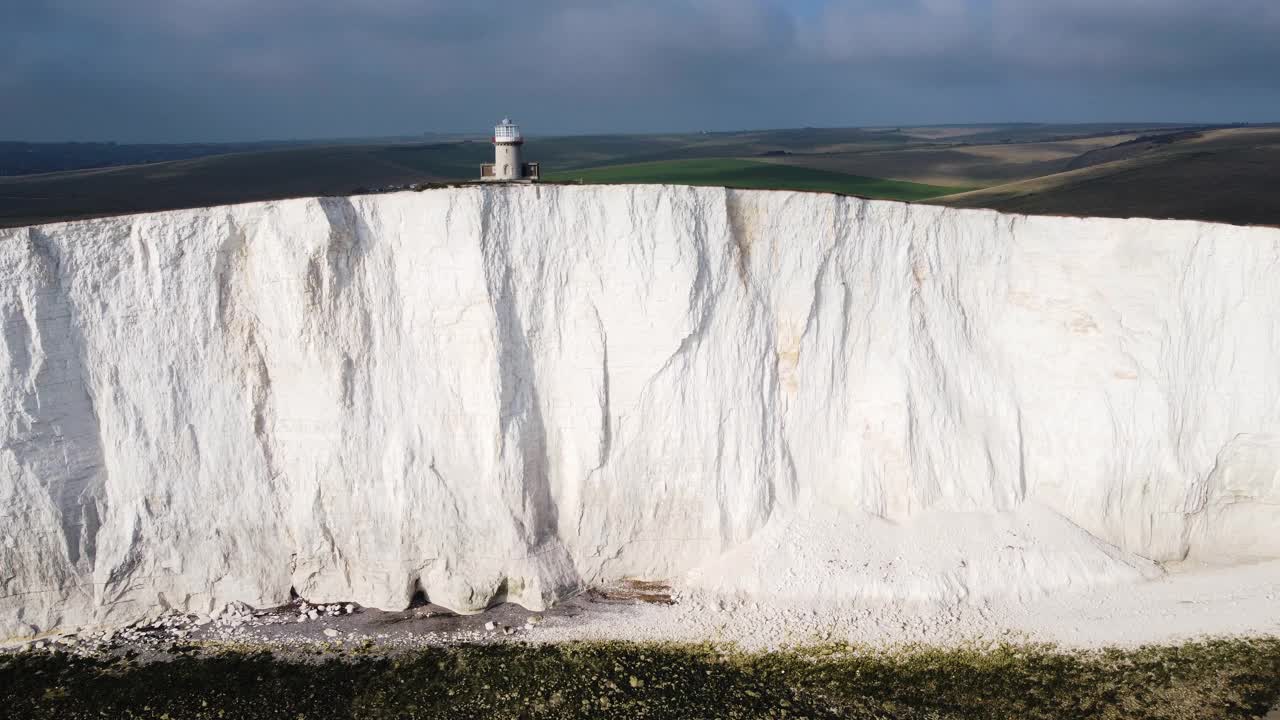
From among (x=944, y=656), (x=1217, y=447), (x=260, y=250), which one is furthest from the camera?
(x=1217, y=447)

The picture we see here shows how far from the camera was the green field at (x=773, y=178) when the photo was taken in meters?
67.5

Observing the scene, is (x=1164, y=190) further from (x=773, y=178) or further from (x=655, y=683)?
(x=655, y=683)

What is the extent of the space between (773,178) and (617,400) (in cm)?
6505

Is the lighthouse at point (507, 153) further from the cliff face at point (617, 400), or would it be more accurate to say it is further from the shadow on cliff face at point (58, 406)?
the shadow on cliff face at point (58, 406)

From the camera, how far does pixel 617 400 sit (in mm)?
17078

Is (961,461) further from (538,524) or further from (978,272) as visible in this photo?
(538,524)

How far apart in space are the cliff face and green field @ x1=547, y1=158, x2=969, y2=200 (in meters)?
45.5

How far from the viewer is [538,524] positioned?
1709cm

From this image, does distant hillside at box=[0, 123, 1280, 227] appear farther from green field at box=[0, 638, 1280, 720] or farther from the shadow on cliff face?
green field at box=[0, 638, 1280, 720]

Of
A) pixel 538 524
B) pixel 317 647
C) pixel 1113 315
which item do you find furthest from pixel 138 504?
pixel 1113 315

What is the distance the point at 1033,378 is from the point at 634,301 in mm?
8779

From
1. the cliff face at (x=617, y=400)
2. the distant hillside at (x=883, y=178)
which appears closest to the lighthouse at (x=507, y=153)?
the distant hillside at (x=883, y=178)

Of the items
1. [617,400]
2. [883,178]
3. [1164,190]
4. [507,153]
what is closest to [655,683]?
[617,400]

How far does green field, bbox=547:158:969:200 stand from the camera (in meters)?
67.5
